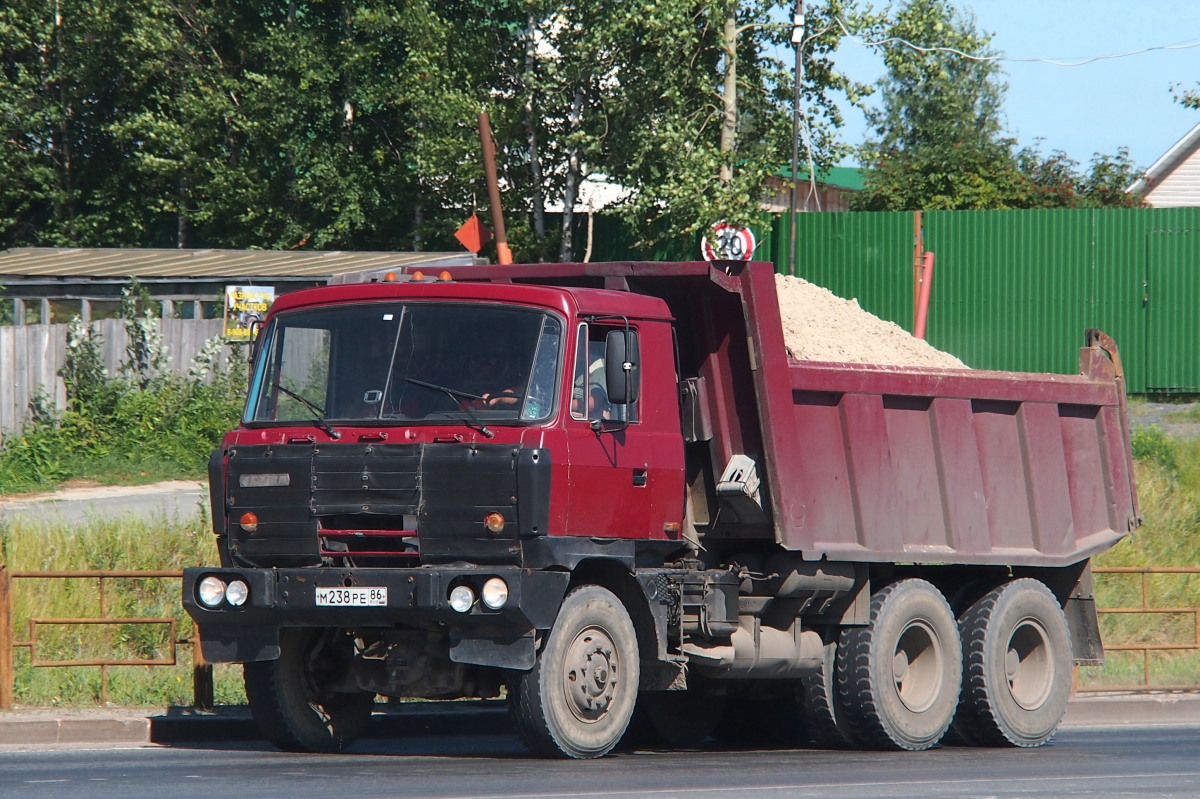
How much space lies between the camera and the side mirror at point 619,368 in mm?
→ 9055

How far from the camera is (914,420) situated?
11133mm

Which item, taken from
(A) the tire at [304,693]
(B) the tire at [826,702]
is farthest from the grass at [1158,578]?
(A) the tire at [304,693]

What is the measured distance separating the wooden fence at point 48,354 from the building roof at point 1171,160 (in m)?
31.5

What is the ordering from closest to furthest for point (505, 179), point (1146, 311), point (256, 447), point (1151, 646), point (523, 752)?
point (256, 447) → point (523, 752) → point (1151, 646) → point (1146, 311) → point (505, 179)

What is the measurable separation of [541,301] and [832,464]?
2.48 m

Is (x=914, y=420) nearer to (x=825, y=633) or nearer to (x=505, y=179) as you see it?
(x=825, y=633)

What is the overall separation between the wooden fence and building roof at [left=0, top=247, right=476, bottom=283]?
4.85 ft

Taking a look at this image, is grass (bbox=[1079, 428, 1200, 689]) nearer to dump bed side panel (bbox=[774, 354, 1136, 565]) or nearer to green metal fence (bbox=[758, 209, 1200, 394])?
dump bed side panel (bbox=[774, 354, 1136, 565])

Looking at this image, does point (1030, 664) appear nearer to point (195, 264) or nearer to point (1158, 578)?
point (1158, 578)

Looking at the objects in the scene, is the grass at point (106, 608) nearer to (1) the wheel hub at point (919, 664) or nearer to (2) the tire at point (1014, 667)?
(1) the wheel hub at point (919, 664)

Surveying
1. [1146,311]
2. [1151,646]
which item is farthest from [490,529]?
[1146,311]

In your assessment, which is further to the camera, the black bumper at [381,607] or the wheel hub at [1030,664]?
the wheel hub at [1030,664]

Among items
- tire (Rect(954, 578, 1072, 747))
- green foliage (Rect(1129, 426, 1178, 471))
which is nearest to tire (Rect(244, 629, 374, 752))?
tire (Rect(954, 578, 1072, 747))

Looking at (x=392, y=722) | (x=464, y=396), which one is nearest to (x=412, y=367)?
(x=464, y=396)
